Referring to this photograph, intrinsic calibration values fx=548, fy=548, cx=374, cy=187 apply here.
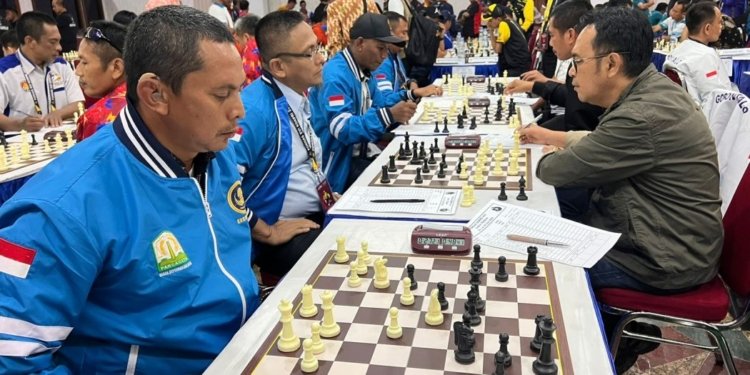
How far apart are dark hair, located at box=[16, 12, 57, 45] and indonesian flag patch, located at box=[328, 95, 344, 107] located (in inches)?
112

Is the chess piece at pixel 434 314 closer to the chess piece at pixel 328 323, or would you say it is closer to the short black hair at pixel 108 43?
the chess piece at pixel 328 323

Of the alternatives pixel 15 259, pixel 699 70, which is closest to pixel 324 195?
pixel 15 259

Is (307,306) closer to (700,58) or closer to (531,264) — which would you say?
(531,264)

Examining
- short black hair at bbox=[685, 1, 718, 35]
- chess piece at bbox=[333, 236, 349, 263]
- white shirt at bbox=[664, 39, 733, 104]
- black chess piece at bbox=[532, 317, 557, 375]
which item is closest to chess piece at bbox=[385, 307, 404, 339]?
black chess piece at bbox=[532, 317, 557, 375]

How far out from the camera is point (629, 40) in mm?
2332

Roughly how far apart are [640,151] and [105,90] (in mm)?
2507

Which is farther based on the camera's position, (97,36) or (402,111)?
(402,111)

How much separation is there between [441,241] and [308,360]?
0.75 meters

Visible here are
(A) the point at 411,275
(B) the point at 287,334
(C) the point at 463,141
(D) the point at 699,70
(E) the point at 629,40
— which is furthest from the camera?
(D) the point at 699,70

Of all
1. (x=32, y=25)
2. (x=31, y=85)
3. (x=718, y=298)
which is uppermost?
(x=32, y=25)

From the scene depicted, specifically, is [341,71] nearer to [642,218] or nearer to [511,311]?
[642,218]

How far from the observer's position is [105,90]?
9.09 feet

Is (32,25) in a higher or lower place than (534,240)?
higher

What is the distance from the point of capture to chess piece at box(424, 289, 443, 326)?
146 centimetres
